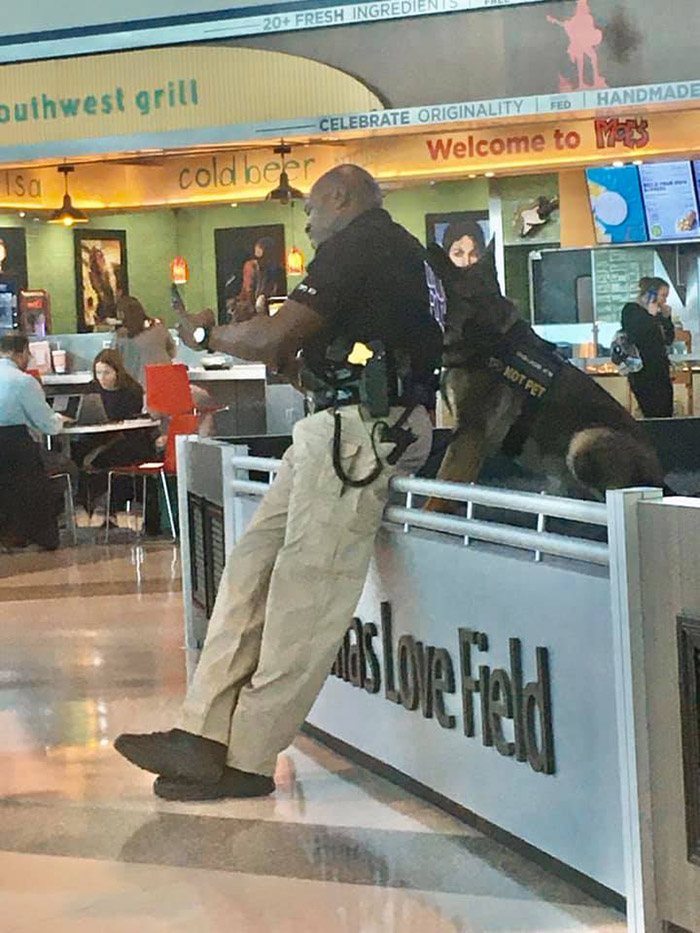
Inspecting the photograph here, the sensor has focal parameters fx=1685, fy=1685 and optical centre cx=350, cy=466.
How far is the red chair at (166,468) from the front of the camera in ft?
32.2

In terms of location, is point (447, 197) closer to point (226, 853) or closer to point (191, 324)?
point (191, 324)

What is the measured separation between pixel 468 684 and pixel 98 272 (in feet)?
42.4

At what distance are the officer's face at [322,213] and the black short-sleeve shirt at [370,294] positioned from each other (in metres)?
0.07

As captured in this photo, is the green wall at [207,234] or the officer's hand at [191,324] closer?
the officer's hand at [191,324]

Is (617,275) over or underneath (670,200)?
underneath

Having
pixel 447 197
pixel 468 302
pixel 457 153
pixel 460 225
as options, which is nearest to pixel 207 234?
pixel 447 197

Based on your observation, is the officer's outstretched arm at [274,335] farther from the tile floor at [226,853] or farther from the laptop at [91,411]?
the laptop at [91,411]

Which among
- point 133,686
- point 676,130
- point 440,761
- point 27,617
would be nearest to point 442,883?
point 440,761

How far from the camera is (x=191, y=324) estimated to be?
4.44 metres

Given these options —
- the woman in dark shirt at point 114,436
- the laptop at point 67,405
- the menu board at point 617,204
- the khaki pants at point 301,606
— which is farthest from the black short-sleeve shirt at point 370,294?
the menu board at point 617,204

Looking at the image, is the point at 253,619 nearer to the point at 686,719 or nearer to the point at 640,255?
the point at 686,719

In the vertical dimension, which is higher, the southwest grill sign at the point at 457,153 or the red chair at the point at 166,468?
the southwest grill sign at the point at 457,153

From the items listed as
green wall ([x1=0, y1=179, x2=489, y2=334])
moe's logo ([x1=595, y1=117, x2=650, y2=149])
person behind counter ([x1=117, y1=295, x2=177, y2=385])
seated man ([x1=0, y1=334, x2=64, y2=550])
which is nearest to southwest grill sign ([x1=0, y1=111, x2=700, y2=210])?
moe's logo ([x1=595, y1=117, x2=650, y2=149])

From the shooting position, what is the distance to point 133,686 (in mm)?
5602
